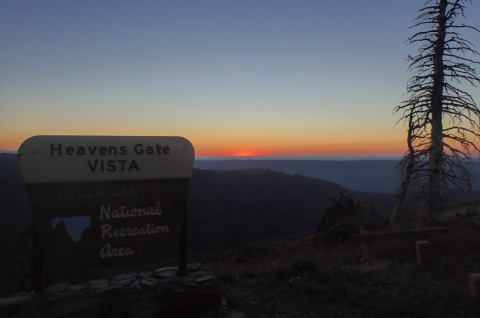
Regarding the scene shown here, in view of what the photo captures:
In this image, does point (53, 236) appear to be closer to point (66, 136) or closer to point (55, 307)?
point (55, 307)

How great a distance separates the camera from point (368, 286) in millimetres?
6445

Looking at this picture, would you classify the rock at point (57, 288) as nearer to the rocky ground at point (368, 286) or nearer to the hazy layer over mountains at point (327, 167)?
the rocky ground at point (368, 286)

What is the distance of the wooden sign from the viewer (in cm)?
435

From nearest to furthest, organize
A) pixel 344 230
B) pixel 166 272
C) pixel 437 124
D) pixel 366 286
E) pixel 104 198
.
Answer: pixel 104 198 < pixel 166 272 < pixel 366 286 < pixel 437 124 < pixel 344 230

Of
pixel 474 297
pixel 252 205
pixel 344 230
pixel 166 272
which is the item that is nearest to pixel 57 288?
pixel 166 272

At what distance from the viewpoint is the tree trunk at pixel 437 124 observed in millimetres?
13352

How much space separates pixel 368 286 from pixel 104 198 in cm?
495

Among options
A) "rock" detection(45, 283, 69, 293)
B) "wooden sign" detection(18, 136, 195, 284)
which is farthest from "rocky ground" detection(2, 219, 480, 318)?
"rock" detection(45, 283, 69, 293)

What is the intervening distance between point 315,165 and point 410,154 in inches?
7117

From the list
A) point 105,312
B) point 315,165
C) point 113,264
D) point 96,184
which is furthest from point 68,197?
point 315,165

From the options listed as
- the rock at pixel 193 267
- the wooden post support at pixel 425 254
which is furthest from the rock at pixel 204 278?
the wooden post support at pixel 425 254

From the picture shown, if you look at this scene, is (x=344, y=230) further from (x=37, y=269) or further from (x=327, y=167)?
(x=327, y=167)

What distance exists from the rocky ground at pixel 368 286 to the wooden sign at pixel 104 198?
185 centimetres

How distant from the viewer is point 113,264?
468 cm
